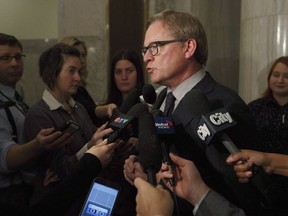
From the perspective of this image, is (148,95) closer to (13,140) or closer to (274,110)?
(13,140)

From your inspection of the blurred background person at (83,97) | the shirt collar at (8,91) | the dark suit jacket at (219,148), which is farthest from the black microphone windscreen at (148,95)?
the blurred background person at (83,97)

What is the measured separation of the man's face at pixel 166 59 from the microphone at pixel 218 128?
41 centimetres

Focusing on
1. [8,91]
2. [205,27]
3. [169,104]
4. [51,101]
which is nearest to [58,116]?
[51,101]

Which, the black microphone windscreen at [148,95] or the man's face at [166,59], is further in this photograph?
the black microphone windscreen at [148,95]

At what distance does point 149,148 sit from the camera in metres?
1.12

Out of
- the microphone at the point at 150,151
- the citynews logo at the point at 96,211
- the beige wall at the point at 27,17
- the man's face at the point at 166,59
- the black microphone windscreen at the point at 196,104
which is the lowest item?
the citynews logo at the point at 96,211

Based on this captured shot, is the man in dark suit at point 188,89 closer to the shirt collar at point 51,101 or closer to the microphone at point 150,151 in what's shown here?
the microphone at point 150,151

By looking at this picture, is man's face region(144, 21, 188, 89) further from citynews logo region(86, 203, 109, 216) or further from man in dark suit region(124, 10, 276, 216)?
citynews logo region(86, 203, 109, 216)

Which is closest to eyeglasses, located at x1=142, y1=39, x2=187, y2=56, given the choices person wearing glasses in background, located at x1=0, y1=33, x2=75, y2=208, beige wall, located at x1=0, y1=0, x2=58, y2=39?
person wearing glasses in background, located at x1=0, y1=33, x2=75, y2=208

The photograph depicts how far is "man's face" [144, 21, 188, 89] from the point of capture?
5.33 ft

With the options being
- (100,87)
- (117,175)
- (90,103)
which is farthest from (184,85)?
(100,87)

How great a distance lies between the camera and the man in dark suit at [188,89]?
4.46ft

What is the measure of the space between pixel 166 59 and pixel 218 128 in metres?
0.63

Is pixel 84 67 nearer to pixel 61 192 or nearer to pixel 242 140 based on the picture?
pixel 61 192
